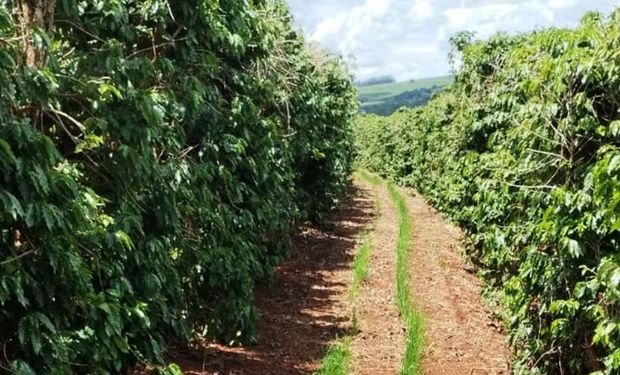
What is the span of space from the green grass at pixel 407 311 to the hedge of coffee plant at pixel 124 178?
1.91m

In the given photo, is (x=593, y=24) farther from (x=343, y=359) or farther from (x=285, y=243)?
(x=285, y=243)

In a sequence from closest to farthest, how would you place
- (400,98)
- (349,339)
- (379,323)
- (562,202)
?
(562,202) → (349,339) → (379,323) → (400,98)

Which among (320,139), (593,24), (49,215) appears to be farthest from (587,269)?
(320,139)

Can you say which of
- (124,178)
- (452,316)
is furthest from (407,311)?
(124,178)

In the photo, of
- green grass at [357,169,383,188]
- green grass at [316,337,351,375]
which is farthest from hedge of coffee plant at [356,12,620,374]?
green grass at [357,169,383,188]

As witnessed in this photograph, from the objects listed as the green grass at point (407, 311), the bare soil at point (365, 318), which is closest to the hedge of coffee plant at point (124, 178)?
the bare soil at point (365, 318)

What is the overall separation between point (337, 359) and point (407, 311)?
88.4 inches

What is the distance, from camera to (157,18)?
5.12 meters

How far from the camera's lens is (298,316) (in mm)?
9422

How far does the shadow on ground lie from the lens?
23.8ft

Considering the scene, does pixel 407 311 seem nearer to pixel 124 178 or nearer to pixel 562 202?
pixel 562 202

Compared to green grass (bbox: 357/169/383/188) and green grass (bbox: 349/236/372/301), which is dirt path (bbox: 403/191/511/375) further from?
green grass (bbox: 357/169/383/188)

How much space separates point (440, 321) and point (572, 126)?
4408mm

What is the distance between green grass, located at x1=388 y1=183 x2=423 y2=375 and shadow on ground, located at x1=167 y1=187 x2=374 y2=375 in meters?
0.88
